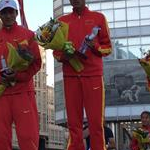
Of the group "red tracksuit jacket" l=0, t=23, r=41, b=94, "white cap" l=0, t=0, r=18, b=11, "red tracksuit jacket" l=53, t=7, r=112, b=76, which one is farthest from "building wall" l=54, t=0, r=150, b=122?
"white cap" l=0, t=0, r=18, b=11

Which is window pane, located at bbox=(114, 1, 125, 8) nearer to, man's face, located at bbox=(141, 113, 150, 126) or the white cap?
man's face, located at bbox=(141, 113, 150, 126)

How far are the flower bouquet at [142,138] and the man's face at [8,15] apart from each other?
306 centimetres

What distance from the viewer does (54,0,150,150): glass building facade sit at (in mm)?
44969

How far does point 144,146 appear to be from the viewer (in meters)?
7.77

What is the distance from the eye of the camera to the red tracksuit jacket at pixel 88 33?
595 cm

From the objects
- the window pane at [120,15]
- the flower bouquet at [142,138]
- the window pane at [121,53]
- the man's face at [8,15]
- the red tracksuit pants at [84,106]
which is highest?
the window pane at [120,15]

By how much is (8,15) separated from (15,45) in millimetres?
384

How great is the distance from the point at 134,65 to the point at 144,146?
129 feet

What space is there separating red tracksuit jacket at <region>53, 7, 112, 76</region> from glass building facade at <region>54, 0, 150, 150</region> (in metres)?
38.4

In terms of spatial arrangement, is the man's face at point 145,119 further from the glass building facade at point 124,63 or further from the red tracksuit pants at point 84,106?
the glass building facade at point 124,63

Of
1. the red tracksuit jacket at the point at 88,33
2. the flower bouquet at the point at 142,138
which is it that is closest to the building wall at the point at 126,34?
the flower bouquet at the point at 142,138

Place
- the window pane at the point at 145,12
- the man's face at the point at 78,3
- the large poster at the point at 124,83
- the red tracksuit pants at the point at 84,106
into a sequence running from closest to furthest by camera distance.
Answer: the red tracksuit pants at the point at 84,106
the man's face at the point at 78,3
the large poster at the point at 124,83
the window pane at the point at 145,12

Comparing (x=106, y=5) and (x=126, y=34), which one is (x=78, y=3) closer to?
(x=126, y=34)

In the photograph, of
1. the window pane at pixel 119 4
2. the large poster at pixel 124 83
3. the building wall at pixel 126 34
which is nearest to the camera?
the large poster at pixel 124 83
